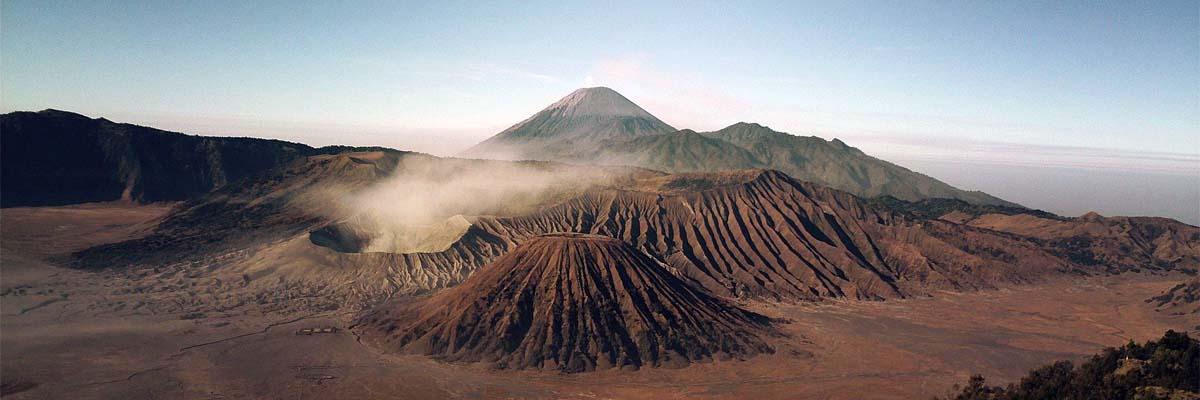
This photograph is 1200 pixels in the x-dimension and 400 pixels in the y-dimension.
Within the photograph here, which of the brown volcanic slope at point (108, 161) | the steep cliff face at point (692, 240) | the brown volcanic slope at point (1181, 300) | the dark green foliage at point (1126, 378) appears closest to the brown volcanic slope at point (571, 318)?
the steep cliff face at point (692, 240)

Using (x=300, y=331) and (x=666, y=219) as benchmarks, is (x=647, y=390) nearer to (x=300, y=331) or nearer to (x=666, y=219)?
(x=300, y=331)

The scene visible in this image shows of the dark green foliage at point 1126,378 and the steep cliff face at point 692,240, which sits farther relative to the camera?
the steep cliff face at point 692,240

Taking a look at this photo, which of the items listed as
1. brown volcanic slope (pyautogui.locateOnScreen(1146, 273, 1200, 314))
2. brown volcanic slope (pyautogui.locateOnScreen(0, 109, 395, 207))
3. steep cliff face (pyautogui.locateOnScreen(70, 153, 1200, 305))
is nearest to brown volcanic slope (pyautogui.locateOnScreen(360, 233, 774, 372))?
steep cliff face (pyautogui.locateOnScreen(70, 153, 1200, 305))

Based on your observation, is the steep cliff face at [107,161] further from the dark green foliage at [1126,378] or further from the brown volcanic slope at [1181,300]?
the brown volcanic slope at [1181,300]

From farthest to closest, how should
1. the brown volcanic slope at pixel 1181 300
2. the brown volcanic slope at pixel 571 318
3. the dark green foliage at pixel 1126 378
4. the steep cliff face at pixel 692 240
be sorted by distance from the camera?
the steep cliff face at pixel 692 240 < the brown volcanic slope at pixel 1181 300 < the brown volcanic slope at pixel 571 318 < the dark green foliage at pixel 1126 378

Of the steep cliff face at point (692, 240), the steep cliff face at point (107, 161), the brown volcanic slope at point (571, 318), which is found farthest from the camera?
the steep cliff face at point (107, 161)

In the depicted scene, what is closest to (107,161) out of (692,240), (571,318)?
(692,240)
